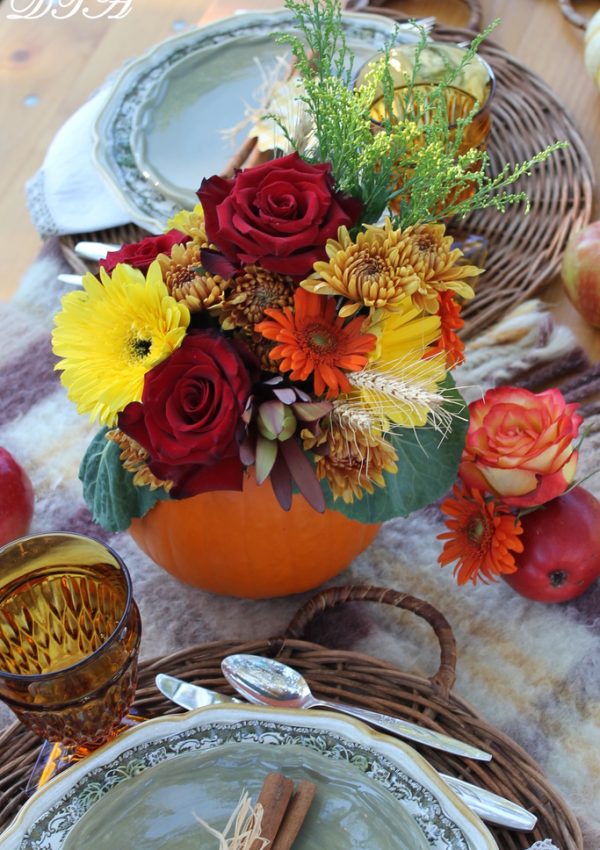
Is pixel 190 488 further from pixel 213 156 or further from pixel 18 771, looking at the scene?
pixel 213 156

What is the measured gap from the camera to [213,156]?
958 millimetres

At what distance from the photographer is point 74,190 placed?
979 millimetres

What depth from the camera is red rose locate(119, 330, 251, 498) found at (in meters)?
0.50

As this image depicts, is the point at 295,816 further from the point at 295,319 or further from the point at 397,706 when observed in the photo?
the point at 295,319

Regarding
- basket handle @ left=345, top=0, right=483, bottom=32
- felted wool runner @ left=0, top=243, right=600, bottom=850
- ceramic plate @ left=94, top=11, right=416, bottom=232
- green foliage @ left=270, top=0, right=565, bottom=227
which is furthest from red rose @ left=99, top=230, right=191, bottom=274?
basket handle @ left=345, top=0, right=483, bottom=32

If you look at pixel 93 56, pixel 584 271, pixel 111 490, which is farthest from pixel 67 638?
pixel 93 56

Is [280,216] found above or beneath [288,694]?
above

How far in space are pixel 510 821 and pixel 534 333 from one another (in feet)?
1.57

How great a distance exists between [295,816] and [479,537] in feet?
0.89

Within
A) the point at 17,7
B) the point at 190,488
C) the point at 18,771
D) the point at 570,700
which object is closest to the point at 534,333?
the point at 570,700

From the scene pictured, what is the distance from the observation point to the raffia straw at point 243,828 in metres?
0.47

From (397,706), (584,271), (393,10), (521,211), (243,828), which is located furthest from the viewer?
(393,10)

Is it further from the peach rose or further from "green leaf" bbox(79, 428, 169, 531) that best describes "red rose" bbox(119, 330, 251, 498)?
the peach rose

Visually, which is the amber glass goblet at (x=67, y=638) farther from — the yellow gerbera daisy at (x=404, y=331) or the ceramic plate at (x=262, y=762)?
the yellow gerbera daisy at (x=404, y=331)
